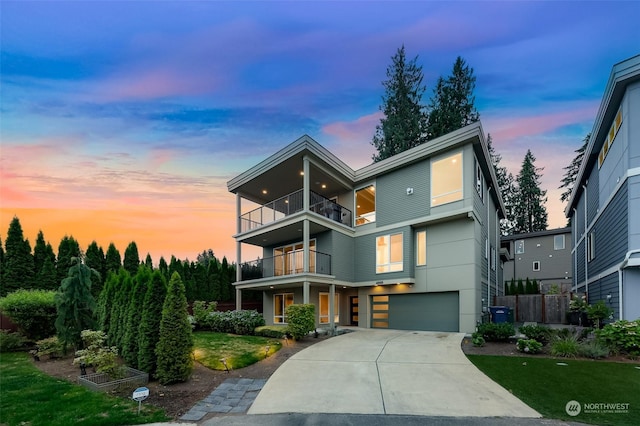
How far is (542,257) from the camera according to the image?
2781 centimetres

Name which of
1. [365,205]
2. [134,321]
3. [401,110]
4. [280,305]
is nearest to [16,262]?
[134,321]

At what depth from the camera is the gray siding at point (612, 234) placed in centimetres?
980

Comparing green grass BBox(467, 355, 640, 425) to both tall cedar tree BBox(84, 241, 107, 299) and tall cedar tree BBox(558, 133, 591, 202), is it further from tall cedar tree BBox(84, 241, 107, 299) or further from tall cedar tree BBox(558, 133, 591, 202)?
tall cedar tree BBox(558, 133, 591, 202)

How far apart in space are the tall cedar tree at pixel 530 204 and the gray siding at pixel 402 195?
102 ft

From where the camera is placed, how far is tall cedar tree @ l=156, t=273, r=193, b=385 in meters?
6.90

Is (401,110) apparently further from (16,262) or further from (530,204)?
(16,262)

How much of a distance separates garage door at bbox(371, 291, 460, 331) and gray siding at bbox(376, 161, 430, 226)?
3636 mm

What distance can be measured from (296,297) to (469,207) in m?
9.77

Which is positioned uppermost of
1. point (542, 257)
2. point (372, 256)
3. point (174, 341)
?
point (372, 256)

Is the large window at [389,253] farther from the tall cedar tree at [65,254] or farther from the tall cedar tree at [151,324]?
the tall cedar tree at [65,254]

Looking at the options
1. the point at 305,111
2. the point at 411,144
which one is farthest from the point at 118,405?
the point at 411,144

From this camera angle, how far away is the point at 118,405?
559 centimetres

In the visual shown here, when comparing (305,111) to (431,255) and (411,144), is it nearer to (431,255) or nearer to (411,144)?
(431,255)

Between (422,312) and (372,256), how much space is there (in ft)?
11.3
